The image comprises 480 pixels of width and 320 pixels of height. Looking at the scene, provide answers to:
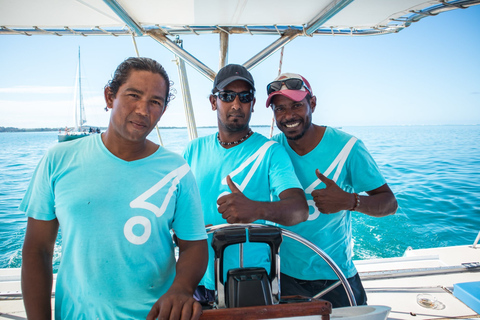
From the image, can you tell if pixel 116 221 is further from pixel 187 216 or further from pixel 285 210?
pixel 285 210

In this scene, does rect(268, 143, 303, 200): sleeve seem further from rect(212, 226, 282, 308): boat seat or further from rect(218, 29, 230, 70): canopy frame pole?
rect(218, 29, 230, 70): canopy frame pole

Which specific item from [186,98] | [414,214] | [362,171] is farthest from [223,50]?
[414,214]

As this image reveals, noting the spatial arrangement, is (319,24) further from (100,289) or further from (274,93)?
(100,289)

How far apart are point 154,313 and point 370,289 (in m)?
2.08

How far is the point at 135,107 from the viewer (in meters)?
0.97

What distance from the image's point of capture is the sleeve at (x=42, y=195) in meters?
0.89

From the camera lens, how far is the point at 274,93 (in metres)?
1.52

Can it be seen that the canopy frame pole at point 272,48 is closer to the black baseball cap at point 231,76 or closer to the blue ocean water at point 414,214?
the black baseball cap at point 231,76

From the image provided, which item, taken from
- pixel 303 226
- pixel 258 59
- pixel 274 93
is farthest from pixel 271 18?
pixel 303 226

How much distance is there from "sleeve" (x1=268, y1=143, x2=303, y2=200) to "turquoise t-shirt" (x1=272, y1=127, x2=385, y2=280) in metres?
0.19

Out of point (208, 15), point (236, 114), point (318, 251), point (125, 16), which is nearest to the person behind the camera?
point (318, 251)

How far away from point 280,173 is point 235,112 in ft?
1.38

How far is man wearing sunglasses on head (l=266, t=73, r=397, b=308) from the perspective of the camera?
144 cm

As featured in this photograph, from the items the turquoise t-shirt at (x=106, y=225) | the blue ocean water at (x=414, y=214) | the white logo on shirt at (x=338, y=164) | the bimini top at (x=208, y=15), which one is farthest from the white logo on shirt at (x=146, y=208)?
the blue ocean water at (x=414, y=214)
